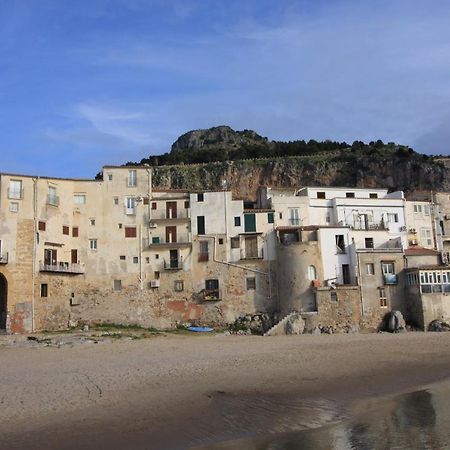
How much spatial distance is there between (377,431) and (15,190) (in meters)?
37.7

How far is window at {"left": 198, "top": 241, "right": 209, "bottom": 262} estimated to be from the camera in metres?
47.4

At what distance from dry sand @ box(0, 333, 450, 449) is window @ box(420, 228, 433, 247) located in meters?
19.2

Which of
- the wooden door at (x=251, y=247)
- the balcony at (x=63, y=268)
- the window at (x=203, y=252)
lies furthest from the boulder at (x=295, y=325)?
the balcony at (x=63, y=268)

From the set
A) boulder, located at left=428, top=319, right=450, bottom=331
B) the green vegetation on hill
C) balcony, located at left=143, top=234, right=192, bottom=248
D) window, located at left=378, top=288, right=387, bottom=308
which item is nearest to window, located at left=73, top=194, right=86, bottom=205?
balcony, located at left=143, top=234, right=192, bottom=248

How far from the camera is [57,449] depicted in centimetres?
1334

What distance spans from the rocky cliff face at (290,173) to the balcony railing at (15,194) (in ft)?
149

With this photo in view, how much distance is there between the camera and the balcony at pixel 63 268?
1750 inches

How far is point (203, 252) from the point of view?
1874 inches

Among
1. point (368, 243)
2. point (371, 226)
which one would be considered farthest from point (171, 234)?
point (371, 226)

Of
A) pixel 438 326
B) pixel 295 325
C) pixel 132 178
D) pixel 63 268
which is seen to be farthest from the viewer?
pixel 132 178

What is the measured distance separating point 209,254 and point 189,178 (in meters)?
47.3

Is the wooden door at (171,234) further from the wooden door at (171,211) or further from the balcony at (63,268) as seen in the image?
the balcony at (63,268)

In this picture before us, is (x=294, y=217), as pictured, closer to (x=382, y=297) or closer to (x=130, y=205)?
(x=382, y=297)

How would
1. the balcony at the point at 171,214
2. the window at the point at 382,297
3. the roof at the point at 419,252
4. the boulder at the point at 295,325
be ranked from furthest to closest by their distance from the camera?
the balcony at the point at 171,214 → the roof at the point at 419,252 → the window at the point at 382,297 → the boulder at the point at 295,325
